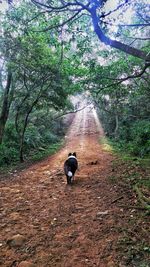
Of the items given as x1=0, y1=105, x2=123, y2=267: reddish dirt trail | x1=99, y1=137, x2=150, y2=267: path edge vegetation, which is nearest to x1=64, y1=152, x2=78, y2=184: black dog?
x1=0, y1=105, x2=123, y2=267: reddish dirt trail

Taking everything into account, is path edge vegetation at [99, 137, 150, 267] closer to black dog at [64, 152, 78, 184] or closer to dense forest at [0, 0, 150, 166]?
black dog at [64, 152, 78, 184]

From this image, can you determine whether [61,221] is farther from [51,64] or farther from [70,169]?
[51,64]

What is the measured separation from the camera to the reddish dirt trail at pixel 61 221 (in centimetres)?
469

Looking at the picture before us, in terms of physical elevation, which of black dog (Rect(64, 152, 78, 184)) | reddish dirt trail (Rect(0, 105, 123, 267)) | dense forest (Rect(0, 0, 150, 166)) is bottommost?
reddish dirt trail (Rect(0, 105, 123, 267))

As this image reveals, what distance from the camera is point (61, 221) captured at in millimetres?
6137

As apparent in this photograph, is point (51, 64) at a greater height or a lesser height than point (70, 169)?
greater

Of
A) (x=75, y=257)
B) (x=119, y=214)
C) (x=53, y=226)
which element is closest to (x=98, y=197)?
(x=119, y=214)

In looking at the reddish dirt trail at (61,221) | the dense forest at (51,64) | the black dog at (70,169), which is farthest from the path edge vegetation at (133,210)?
the dense forest at (51,64)

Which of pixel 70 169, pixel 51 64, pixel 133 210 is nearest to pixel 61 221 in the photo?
pixel 133 210

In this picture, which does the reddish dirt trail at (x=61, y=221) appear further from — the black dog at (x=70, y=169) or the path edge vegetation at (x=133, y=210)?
the black dog at (x=70, y=169)

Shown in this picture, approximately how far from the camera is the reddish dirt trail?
4691 mm

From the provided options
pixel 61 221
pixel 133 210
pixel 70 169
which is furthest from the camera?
pixel 70 169

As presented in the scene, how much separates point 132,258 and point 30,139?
14887 millimetres

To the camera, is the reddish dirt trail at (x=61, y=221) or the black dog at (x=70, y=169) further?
the black dog at (x=70, y=169)
